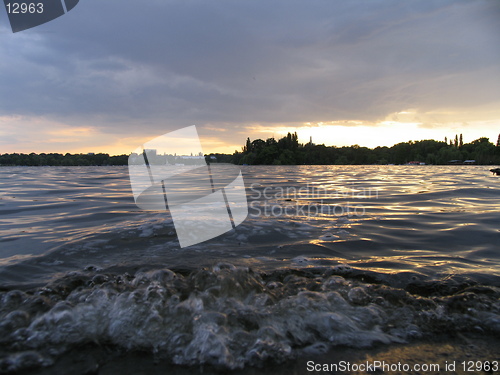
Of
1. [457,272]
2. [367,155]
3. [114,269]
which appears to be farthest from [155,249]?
[367,155]

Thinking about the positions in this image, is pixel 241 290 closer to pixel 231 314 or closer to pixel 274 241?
pixel 231 314

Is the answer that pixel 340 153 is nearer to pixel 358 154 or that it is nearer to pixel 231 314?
pixel 358 154

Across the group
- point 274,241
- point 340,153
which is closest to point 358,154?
point 340,153

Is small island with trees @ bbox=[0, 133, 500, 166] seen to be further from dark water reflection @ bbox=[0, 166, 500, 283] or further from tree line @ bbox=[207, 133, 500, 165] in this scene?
dark water reflection @ bbox=[0, 166, 500, 283]

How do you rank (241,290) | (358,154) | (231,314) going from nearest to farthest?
1. (231,314)
2. (241,290)
3. (358,154)

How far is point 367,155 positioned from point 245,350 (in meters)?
157

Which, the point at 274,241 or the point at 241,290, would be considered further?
the point at 274,241

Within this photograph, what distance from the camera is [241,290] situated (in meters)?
2.65

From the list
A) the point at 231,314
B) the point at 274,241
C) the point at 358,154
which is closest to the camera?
the point at 231,314

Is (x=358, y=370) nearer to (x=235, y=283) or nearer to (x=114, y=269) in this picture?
(x=235, y=283)

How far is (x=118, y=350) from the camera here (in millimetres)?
1833

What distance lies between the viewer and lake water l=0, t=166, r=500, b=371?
1936mm

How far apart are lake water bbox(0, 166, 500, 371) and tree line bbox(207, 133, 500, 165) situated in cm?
11917

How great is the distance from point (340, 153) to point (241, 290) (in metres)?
153
